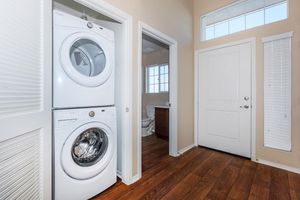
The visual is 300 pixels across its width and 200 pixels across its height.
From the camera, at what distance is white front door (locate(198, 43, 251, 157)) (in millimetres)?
2428

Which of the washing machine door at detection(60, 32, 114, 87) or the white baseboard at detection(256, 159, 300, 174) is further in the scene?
the white baseboard at detection(256, 159, 300, 174)

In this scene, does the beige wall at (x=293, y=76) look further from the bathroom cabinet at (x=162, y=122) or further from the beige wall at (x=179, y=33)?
the bathroom cabinet at (x=162, y=122)

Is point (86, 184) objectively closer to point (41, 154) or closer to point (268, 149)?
point (41, 154)

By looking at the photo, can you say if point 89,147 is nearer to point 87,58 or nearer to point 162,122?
point 87,58

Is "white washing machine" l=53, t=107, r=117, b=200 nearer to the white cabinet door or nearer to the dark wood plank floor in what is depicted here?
the white cabinet door

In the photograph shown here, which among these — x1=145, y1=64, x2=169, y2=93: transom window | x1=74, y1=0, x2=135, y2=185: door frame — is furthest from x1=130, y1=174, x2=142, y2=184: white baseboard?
x1=145, y1=64, x2=169, y2=93: transom window

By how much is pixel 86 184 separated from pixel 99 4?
1.67 m

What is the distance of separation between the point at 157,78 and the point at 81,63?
3.36 m

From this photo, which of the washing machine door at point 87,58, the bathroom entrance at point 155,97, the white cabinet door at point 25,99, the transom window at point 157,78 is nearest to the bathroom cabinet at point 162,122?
the bathroom entrance at point 155,97

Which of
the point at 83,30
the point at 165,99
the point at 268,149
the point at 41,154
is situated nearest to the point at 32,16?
the point at 83,30

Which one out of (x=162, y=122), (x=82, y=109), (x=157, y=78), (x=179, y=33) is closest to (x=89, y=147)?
(x=82, y=109)

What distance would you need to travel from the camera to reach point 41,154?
1.06 meters

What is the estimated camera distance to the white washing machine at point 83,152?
1224 mm

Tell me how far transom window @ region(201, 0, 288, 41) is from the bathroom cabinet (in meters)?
1.67
